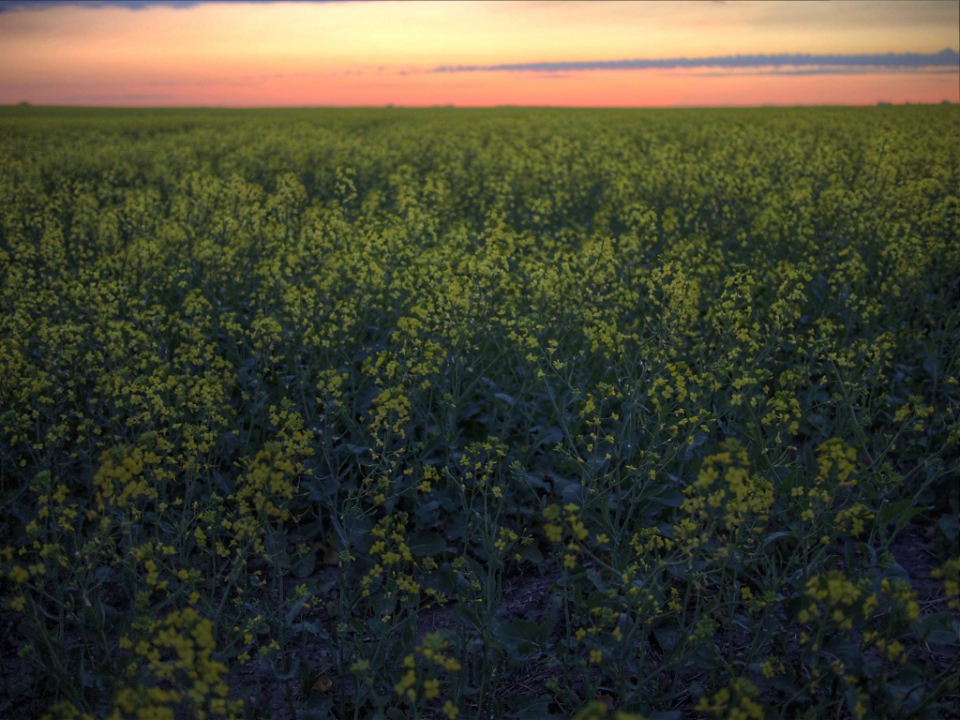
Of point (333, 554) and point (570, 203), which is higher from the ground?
point (570, 203)

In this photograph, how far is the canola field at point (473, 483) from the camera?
3102 mm

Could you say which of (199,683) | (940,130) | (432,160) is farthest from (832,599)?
(940,130)

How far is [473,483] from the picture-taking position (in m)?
→ 4.79

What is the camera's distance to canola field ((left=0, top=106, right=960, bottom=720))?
3102mm

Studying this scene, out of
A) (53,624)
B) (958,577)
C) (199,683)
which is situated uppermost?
(958,577)

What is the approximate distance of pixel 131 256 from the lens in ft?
23.3

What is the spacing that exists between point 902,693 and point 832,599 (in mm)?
677

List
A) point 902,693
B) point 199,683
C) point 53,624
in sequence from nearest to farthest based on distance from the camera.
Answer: point 199,683 < point 902,693 < point 53,624

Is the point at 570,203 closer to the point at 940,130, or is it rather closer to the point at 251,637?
the point at 251,637

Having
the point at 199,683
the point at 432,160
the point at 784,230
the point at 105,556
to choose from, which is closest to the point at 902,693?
the point at 199,683

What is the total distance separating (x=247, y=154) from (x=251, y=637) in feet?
54.7

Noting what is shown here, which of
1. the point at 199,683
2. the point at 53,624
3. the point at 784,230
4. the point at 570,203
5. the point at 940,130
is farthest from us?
the point at 940,130

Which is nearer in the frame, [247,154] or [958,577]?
[958,577]

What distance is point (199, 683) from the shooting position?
2320 mm
